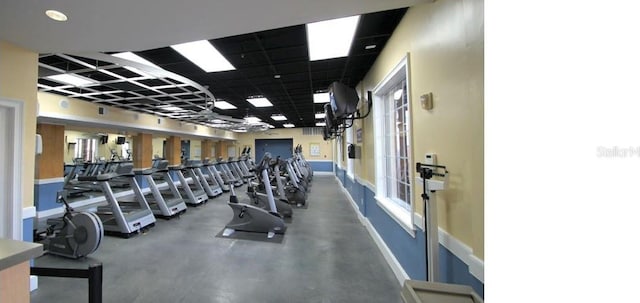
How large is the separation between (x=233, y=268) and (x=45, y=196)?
6.02 meters


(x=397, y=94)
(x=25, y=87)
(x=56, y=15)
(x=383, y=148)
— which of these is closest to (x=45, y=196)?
(x=25, y=87)

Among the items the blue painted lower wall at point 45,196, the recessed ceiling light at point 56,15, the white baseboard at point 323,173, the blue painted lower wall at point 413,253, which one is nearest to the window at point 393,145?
the blue painted lower wall at point 413,253

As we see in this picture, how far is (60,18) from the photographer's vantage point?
183 cm

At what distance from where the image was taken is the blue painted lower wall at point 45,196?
18.3ft

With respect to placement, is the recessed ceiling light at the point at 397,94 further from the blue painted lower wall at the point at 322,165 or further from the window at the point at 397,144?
the blue painted lower wall at the point at 322,165

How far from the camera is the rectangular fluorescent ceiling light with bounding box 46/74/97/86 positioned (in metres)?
3.91

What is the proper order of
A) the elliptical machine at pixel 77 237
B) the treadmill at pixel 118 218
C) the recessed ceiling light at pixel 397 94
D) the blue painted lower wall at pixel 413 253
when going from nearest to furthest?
the blue painted lower wall at pixel 413 253, the recessed ceiling light at pixel 397 94, the elliptical machine at pixel 77 237, the treadmill at pixel 118 218

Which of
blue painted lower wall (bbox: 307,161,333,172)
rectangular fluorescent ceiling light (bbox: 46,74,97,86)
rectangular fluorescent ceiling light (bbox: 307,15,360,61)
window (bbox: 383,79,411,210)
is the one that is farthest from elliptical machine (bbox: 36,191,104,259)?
blue painted lower wall (bbox: 307,161,333,172)

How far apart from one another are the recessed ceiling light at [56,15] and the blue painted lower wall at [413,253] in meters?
3.23

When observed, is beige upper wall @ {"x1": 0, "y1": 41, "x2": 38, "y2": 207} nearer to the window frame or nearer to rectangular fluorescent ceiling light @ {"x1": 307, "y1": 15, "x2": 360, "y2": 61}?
rectangular fluorescent ceiling light @ {"x1": 307, "y1": 15, "x2": 360, "y2": 61}

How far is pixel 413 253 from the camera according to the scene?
2.32 metres
